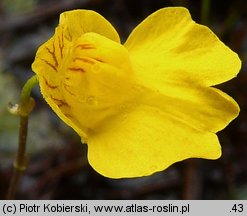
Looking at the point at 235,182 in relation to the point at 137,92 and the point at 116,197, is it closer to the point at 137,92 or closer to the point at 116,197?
the point at 116,197

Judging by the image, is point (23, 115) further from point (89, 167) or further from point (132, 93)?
point (89, 167)

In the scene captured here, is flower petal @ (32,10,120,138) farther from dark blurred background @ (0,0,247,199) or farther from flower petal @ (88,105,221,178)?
dark blurred background @ (0,0,247,199)

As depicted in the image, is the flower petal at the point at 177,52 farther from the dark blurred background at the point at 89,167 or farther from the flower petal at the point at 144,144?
the dark blurred background at the point at 89,167

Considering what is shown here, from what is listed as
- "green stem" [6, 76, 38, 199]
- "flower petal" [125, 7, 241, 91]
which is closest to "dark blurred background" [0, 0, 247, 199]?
"green stem" [6, 76, 38, 199]

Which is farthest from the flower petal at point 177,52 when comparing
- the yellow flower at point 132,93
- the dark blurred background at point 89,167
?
the dark blurred background at point 89,167

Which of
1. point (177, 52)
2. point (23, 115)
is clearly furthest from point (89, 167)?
point (177, 52)

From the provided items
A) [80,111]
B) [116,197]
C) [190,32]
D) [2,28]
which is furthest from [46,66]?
[2,28]

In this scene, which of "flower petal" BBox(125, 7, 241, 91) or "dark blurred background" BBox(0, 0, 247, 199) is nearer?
"flower petal" BBox(125, 7, 241, 91)
